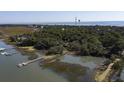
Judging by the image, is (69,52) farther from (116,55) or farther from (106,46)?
(116,55)

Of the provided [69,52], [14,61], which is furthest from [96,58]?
[14,61]

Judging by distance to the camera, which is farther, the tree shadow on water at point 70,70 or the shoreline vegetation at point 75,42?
the shoreline vegetation at point 75,42

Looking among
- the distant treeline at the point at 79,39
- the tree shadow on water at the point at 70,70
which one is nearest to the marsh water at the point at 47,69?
the tree shadow on water at the point at 70,70

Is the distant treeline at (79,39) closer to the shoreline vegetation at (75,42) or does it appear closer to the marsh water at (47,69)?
the shoreline vegetation at (75,42)

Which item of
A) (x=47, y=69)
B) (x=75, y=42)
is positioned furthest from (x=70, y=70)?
(x=75, y=42)

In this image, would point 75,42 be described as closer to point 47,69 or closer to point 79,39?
point 79,39

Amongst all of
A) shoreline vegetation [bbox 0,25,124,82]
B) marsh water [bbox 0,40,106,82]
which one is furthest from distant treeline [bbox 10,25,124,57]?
marsh water [bbox 0,40,106,82]

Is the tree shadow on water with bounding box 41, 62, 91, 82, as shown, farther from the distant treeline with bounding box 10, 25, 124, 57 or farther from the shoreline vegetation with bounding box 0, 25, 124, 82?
the distant treeline with bounding box 10, 25, 124, 57
